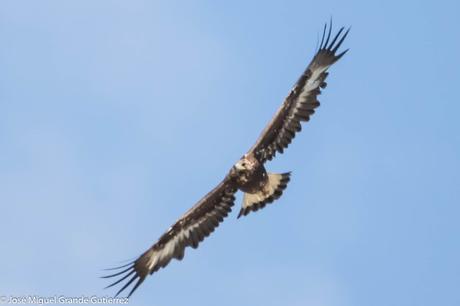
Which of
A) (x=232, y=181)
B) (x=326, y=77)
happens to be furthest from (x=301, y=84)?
(x=232, y=181)

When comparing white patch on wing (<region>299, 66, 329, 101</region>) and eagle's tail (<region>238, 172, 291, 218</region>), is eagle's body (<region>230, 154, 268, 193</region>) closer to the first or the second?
eagle's tail (<region>238, 172, 291, 218</region>)

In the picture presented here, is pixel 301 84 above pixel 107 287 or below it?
above

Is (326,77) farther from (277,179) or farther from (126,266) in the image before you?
(126,266)

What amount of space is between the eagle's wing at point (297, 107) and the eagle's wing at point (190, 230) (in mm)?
1038

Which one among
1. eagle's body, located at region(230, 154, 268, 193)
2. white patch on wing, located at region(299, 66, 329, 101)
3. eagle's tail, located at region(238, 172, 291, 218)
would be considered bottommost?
eagle's tail, located at region(238, 172, 291, 218)

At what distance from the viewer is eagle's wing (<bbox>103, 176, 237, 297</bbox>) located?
928 inches

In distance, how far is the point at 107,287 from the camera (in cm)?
2242

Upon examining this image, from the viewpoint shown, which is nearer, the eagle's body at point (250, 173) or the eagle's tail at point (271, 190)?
the eagle's body at point (250, 173)

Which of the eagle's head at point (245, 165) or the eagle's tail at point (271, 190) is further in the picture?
the eagle's tail at point (271, 190)

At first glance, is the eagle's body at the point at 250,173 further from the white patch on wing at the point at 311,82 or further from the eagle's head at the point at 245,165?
the white patch on wing at the point at 311,82

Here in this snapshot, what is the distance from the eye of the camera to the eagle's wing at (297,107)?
23078 mm

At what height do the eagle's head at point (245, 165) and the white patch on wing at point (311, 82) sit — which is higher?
the white patch on wing at point (311, 82)

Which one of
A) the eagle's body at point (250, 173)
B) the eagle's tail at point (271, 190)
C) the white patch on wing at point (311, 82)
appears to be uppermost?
the white patch on wing at point (311, 82)

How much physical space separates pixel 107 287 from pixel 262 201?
331cm
